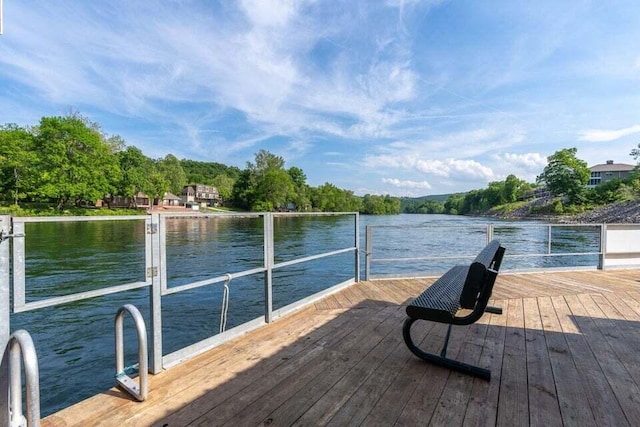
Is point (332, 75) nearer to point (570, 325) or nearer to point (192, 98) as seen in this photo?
point (570, 325)

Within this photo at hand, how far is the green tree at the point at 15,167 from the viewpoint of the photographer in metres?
36.0

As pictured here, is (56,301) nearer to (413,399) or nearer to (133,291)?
(413,399)

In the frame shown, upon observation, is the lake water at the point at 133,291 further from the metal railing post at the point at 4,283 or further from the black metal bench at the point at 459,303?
the metal railing post at the point at 4,283

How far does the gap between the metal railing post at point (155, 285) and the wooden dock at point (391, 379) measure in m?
0.11

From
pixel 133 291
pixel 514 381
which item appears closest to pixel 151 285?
pixel 514 381

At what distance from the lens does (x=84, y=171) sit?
38.7 metres

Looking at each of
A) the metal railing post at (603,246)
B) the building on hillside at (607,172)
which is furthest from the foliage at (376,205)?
the metal railing post at (603,246)

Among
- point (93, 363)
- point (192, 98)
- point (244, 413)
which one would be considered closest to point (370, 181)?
point (192, 98)

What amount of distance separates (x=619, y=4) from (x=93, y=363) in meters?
11.0

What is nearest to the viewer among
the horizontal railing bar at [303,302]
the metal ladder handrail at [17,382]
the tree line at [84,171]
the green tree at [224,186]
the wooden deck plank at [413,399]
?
the metal ladder handrail at [17,382]

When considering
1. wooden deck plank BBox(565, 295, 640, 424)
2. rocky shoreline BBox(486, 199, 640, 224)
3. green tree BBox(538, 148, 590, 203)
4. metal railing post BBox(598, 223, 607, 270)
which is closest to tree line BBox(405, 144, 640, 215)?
green tree BBox(538, 148, 590, 203)

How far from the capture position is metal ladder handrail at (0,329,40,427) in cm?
112

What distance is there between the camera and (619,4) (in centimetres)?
621

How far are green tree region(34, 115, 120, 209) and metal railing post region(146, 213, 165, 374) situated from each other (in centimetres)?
4478
